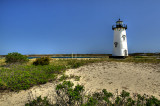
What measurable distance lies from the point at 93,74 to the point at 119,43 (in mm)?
17495

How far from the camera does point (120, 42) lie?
26.1m

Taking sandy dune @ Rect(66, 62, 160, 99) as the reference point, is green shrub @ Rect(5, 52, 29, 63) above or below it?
above

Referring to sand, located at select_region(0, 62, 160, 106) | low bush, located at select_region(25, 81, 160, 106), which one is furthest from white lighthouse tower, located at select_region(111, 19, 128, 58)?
low bush, located at select_region(25, 81, 160, 106)

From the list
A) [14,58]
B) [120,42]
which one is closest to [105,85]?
[14,58]

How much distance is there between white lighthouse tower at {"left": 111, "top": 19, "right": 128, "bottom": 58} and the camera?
1026 inches

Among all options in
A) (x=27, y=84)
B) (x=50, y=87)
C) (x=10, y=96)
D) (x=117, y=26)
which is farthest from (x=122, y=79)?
(x=117, y=26)

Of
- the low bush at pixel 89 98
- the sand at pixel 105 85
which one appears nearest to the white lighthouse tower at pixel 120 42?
the sand at pixel 105 85

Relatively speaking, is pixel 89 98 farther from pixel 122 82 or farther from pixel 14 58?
pixel 14 58

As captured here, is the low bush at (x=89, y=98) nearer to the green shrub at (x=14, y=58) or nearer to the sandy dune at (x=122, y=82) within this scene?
the sandy dune at (x=122, y=82)

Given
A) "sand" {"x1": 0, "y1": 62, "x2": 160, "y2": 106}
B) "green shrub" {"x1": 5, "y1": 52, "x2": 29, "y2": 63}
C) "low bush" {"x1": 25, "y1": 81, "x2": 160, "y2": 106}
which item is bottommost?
"sand" {"x1": 0, "y1": 62, "x2": 160, "y2": 106}

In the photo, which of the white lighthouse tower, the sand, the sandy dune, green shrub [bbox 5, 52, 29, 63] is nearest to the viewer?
the sand

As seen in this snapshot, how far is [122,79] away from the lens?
9398 millimetres

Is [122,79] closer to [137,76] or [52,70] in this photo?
[137,76]

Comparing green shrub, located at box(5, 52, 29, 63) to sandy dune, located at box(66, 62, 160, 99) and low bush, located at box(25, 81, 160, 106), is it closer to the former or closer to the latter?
sandy dune, located at box(66, 62, 160, 99)
